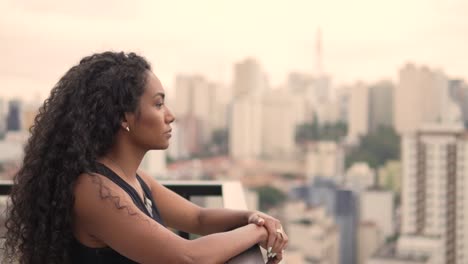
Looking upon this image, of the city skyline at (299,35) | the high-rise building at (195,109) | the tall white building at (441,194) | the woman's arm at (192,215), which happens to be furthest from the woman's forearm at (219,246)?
the high-rise building at (195,109)

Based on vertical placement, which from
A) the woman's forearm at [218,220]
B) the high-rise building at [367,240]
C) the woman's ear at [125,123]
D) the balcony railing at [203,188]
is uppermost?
the woman's ear at [125,123]

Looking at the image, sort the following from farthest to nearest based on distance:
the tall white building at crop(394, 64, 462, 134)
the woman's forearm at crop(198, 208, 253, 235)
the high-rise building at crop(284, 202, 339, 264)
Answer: the tall white building at crop(394, 64, 462, 134) → the high-rise building at crop(284, 202, 339, 264) → the woman's forearm at crop(198, 208, 253, 235)

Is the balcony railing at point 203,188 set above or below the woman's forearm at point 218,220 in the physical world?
below

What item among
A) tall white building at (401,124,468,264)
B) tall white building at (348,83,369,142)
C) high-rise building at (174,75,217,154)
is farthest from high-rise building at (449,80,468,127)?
high-rise building at (174,75,217,154)

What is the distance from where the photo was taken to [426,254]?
24.3 m

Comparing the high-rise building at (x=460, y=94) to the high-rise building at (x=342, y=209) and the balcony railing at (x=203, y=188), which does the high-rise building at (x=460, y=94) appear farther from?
the balcony railing at (x=203, y=188)

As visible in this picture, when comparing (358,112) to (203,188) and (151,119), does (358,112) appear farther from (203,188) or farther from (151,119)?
(151,119)

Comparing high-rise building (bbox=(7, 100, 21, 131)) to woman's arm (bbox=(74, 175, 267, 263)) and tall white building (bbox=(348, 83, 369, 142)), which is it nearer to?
woman's arm (bbox=(74, 175, 267, 263))

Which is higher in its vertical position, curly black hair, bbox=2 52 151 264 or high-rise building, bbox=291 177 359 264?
curly black hair, bbox=2 52 151 264

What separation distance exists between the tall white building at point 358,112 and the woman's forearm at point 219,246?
33.7m

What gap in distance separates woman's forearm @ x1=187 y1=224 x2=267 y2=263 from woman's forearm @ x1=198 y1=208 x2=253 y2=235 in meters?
0.16

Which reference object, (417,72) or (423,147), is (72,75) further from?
(417,72)

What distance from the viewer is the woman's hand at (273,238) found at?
1.00m

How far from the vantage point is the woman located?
0.87 metres
